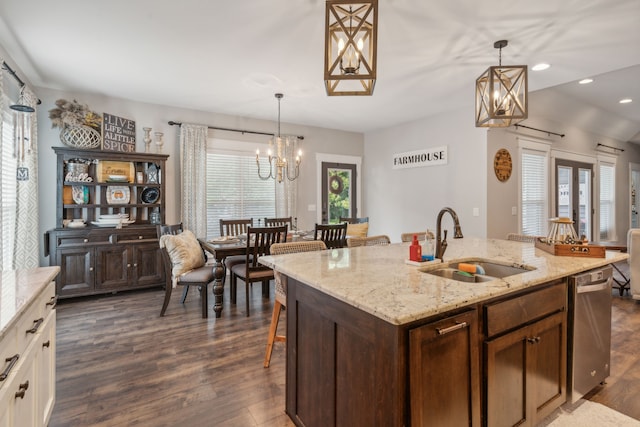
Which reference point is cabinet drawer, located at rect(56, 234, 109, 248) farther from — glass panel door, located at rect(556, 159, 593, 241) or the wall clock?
glass panel door, located at rect(556, 159, 593, 241)

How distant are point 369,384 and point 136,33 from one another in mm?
3271

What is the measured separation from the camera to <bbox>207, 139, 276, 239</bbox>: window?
5371 mm

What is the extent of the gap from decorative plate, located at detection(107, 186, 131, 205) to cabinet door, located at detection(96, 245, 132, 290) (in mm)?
676

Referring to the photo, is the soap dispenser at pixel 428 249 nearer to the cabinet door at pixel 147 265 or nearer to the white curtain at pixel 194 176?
the cabinet door at pixel 147 265

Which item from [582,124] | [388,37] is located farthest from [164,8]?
[582,124]

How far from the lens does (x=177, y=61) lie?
341 cm

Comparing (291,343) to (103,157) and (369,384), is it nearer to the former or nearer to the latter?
(369,384)

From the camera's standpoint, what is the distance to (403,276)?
5.40 ft

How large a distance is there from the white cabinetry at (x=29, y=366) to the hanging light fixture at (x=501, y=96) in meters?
3.03

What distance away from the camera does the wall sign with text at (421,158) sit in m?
5.36

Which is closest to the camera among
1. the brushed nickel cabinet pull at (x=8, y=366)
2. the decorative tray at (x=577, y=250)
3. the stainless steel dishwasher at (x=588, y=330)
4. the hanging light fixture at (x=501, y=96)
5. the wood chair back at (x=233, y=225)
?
the brushed nickel cabinet pull at (x=8, y=366)

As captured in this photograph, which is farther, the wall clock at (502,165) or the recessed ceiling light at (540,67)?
the wall clock at (502,165)

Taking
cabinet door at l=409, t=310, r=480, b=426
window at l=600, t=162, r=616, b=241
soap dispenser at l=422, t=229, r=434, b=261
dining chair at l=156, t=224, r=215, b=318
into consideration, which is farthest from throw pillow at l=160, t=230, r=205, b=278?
window at l=600, t=162, r=616, b=241

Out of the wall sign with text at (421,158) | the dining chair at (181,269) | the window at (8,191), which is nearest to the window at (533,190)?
the wall sign with text at (421,158)
